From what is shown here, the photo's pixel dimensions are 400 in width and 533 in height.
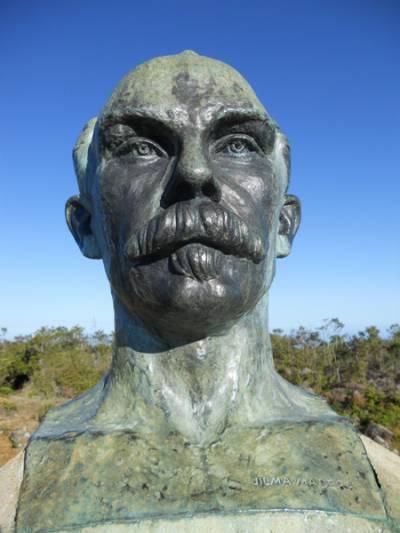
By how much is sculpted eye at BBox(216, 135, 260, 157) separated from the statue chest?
1306 mm

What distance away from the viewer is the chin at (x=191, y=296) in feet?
5.89

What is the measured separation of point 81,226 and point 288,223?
1.24 meters

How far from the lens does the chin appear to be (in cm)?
179

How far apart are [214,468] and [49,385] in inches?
958

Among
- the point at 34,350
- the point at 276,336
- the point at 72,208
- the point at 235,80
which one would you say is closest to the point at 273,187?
the point at 235,80

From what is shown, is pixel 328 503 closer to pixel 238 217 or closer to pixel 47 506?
pixel 47 506

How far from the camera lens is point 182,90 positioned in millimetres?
2002

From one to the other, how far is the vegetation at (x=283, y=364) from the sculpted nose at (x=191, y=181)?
59.0 ft

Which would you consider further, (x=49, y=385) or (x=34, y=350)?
(x=34, y=350)

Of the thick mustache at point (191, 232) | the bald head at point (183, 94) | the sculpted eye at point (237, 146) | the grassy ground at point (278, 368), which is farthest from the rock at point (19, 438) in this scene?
the sculpted eye at point (237, 146)

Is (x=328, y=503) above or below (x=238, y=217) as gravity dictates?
below

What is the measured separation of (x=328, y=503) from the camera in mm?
1628

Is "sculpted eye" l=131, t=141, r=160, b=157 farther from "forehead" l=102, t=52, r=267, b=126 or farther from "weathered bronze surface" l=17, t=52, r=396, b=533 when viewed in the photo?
"forehead" l=102, t=52, r=267, b=126

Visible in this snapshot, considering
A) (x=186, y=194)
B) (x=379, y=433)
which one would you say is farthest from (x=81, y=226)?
(x=379, y=433)
